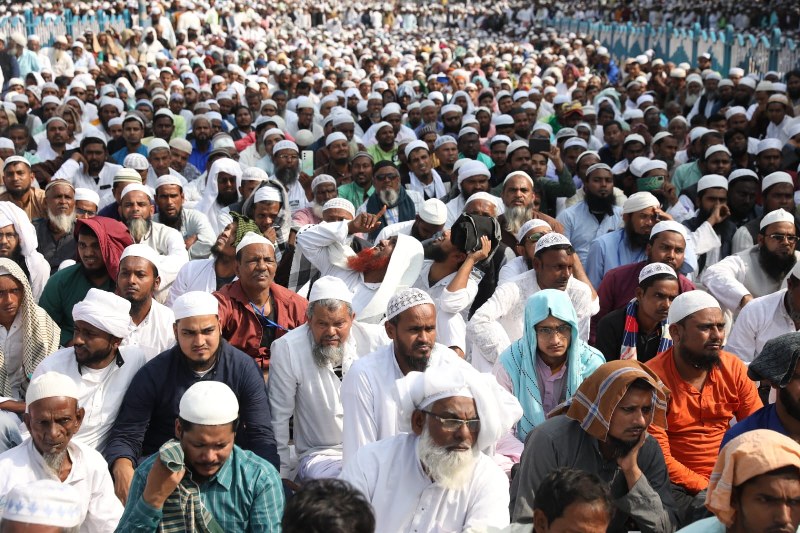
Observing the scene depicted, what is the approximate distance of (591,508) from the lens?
278 centimetres

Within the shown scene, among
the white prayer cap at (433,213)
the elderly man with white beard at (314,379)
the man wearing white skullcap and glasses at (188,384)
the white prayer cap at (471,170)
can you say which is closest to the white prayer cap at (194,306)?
the man wearing white skullcap and glasses at (188,384)

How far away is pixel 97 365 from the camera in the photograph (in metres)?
4.29

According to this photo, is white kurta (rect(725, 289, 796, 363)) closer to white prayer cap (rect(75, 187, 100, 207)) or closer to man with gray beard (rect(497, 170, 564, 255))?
man with gray beard (rect(497, 170, 564, 255))

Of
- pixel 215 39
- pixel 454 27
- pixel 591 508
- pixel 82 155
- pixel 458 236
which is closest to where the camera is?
pixel 591 508

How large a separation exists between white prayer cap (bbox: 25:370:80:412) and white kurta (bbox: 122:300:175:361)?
1021mm

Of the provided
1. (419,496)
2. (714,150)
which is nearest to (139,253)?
(419,496)

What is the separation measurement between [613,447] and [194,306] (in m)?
1.80

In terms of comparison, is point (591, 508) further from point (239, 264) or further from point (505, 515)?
point (239, 264)

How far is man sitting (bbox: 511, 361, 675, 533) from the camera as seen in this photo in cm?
342

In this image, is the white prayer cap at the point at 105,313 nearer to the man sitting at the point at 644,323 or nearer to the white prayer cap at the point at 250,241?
the white prayer cap at the point at 250,241

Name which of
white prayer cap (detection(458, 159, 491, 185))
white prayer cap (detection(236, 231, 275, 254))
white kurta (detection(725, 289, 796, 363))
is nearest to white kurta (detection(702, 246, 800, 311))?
white kurta (detection(725, 289, 796, 363))

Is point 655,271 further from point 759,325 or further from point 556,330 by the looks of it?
point 556,330

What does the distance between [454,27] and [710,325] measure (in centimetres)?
3187

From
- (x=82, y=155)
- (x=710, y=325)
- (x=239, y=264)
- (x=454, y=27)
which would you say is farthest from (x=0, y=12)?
(x=710, y=325)
